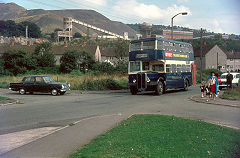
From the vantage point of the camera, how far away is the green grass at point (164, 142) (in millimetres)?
5797

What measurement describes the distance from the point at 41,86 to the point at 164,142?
19.5 metres

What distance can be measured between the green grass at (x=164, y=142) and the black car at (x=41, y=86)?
52.5 ft

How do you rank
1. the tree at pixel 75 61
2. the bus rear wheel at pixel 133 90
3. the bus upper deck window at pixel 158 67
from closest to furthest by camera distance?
the bus upper deck window at pixel 158 67 < the bus rear wheel at pixel 133 90 < the tree at pixel 75 61

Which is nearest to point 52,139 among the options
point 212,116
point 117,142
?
point 117,142

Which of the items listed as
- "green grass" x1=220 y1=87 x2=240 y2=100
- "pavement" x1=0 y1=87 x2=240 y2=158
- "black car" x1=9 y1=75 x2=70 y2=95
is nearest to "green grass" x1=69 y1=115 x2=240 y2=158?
"pavement" x1=0 y1=87 x2=240 y2=158

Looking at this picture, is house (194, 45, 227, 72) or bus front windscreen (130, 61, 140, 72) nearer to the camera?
bus front windscreen (130, 61, 140, 72)

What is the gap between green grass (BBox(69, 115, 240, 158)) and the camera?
5797 millimetres

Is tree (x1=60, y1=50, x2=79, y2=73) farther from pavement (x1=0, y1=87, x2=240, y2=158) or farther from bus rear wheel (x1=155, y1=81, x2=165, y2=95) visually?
pavement (x1=0, y1=87, x2=240, y2=158)

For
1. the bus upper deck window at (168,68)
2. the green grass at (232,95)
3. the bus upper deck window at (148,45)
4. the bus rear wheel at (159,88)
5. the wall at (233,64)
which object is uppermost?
the wall at (233,64)

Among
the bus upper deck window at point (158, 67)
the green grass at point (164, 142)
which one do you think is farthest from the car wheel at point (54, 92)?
the green grass at point (164, 142)

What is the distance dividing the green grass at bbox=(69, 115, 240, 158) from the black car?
15990 millimetres

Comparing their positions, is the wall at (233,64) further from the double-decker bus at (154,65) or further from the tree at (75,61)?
the double-decker bus at (154,65)

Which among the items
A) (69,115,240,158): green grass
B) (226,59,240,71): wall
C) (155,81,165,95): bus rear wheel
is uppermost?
(226,59,240,71): wall

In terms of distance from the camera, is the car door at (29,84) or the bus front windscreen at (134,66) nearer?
the bus front windscreen at (134,66)
